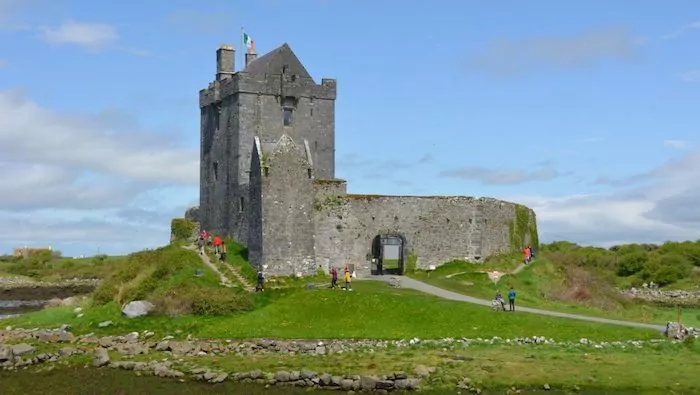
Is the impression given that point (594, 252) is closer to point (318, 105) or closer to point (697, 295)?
point (697, 295)

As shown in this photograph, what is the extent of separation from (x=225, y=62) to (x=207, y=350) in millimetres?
29621

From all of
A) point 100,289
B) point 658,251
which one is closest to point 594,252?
point 658,251

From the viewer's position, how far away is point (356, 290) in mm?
45438

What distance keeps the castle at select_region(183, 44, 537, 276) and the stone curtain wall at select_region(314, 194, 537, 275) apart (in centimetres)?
6

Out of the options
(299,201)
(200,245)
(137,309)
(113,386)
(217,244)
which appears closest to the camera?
(113,386)

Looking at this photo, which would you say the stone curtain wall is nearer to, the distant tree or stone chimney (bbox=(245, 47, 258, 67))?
stone chimney (bbox=(245, 47, 258, 67))

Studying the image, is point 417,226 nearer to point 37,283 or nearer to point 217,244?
point 217,244

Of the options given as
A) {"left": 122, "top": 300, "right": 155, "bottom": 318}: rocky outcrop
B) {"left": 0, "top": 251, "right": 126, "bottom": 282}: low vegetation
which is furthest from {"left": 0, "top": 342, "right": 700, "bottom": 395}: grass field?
{"left": 0, "top": 251, "right": 126, "bottom": 282}: low vegetation

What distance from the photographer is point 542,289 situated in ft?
173

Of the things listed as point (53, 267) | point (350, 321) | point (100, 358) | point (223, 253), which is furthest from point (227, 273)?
point (53, 267)

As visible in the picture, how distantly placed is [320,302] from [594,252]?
77553 millimetres

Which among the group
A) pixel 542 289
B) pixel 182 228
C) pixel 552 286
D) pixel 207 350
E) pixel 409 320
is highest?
pixel 182 228

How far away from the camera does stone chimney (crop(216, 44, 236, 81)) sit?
60.8 meters

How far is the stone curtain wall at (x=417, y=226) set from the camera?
2071 inches
